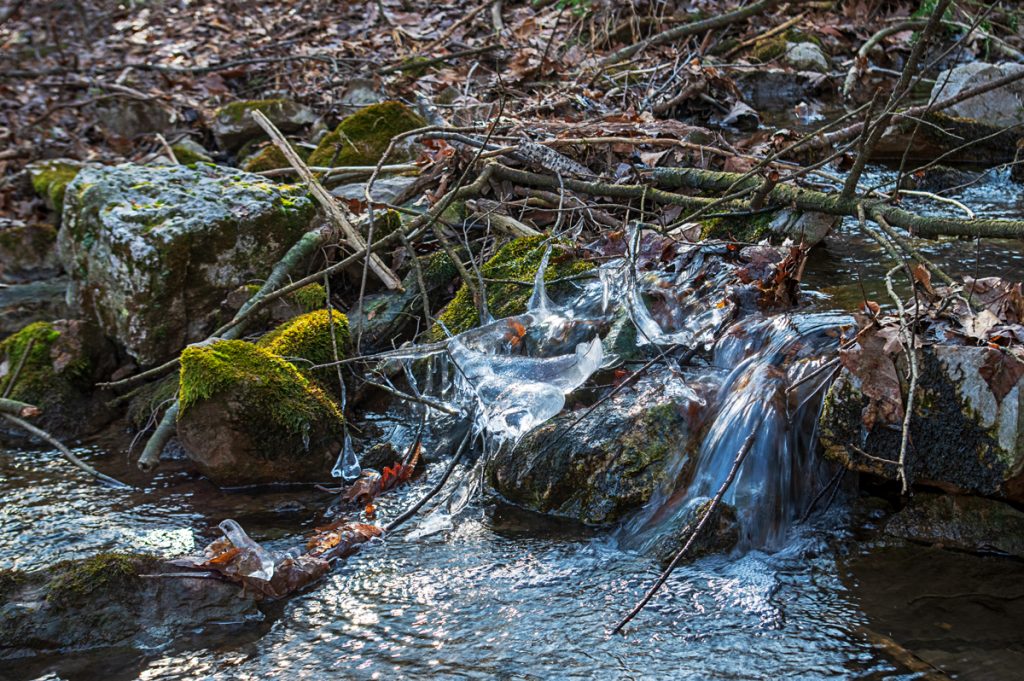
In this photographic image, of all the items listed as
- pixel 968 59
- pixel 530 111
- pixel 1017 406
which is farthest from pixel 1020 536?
pixel 968 59

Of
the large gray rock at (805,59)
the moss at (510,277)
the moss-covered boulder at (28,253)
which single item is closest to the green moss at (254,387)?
the moss at (510,277)

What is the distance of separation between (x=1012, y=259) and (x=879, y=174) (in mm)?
1827

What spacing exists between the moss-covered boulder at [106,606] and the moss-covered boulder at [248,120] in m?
5.94

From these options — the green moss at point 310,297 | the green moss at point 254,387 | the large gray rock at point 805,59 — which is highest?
the large gray rock at point 805,59

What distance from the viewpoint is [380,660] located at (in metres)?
2.95

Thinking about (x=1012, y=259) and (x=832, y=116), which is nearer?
(x=1012, y=259)

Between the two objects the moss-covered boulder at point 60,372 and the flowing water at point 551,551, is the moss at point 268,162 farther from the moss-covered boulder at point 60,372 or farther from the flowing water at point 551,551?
the flowing water at point 551,551

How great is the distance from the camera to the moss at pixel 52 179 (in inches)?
280

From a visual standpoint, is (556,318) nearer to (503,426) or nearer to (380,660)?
(503,426)

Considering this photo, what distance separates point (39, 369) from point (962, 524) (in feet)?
16.4

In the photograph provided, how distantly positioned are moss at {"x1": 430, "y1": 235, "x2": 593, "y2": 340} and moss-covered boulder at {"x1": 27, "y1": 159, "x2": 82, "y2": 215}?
3.90m

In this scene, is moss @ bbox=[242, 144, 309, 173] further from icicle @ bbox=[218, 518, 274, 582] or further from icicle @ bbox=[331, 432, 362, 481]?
icicle @ bbox=[218, 518, 274, 582]

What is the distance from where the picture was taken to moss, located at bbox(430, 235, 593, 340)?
192 inches

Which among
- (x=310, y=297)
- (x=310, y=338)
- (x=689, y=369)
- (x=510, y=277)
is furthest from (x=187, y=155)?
(x=689, y=369)
